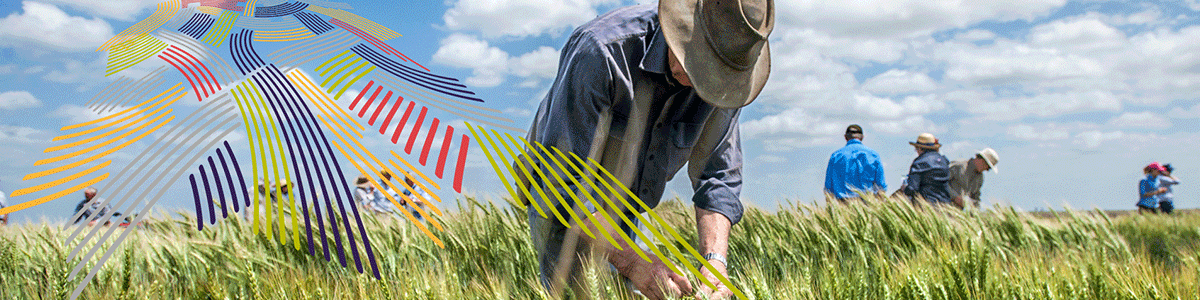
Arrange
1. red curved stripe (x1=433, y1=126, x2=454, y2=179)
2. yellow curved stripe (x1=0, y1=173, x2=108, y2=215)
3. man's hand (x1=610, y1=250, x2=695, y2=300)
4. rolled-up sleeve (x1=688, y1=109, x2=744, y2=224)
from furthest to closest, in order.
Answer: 1. rolled-up sleeve (x1=688, y1=109, x2=744, y2=224)
2. man's hand (x1=610, y1=250, x2=695, y2=300)
3. red curved stripe (x1=433, y1=126, x2=454, y2=179)
4. yellow curved stripe (x1=0, y1=173, x2=108, y2=215)

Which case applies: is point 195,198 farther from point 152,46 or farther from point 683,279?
point 683,279

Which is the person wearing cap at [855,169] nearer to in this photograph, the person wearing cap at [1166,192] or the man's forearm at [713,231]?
the man's forearm at [713,231]

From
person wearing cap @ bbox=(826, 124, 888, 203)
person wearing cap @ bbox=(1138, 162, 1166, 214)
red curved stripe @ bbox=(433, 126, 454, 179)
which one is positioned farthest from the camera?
person wearing cap @ bbox=(1138, 162, 1166, 214)

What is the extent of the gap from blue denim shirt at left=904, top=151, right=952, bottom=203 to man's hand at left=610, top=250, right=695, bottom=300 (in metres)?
4.67

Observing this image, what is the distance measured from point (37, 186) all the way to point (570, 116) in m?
0.84

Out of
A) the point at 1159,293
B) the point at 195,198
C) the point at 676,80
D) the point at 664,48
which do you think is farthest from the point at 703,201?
the point at 195,198

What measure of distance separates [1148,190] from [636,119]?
35.4ft

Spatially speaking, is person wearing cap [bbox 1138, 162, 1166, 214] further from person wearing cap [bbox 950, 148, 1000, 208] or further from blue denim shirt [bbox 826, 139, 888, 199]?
blue denim shirt [bbox 826, 139, 888, 199]

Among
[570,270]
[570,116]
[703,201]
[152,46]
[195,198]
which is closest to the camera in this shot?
[195,198]

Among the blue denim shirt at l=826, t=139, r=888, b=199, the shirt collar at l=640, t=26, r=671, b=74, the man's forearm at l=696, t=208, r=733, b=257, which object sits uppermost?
the blue denim shirt at l=826, t=139, r=888, b=199

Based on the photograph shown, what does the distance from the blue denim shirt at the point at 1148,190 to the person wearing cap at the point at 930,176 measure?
19.1 feet

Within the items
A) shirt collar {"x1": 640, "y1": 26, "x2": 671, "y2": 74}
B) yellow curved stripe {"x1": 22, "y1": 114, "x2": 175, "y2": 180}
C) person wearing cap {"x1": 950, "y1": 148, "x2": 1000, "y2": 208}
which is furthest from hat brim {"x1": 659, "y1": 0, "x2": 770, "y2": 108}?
person wearing cap {"x1": 950, "y1": 148, "x2": 1000, "y2": 208}

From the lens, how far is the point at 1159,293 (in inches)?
55.6

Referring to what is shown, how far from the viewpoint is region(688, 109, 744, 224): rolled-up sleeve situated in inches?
65.0
